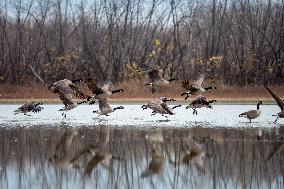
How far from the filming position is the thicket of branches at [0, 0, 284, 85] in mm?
35156

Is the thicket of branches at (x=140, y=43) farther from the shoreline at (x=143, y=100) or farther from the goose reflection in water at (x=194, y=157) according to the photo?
the goose reflection in water at (x=194, y=157)

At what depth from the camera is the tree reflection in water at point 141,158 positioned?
29.6 ft

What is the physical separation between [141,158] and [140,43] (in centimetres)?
2936

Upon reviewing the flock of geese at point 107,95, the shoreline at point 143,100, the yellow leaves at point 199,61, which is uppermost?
the yellow leaves at point 199,61

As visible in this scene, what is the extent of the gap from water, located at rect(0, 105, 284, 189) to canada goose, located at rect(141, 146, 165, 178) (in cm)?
2

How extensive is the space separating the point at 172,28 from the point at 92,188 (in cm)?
3130

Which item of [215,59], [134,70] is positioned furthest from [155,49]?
[215,59]

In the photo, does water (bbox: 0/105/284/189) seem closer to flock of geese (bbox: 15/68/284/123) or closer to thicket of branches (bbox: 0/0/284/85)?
flock of geese (bbox: 15/68/284/123)

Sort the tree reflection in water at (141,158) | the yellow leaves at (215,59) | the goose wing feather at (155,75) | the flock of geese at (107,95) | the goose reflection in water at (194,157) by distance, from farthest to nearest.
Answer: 1. the yellow leaves at (215,59)
2. the goose wing feather at (155,75)
3. the flock of geese at (107,95)
4. the goose reflection in water at (194,157)
5. the tree reflection in water at (141,158)

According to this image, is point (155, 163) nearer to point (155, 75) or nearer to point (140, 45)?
point (155, 75)

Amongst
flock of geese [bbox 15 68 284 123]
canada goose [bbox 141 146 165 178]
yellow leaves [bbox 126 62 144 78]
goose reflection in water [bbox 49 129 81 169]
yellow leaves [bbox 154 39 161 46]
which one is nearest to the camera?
canada goose [bbox 141 146 165 178]

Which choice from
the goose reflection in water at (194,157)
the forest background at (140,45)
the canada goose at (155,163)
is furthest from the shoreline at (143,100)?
the canada goose at (155,163)

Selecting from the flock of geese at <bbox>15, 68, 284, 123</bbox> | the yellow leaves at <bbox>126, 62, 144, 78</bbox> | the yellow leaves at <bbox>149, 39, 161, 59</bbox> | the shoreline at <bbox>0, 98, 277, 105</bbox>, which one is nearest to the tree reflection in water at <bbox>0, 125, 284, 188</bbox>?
the flock of geese at <bbox>15, 68, 284, 123</bbox>

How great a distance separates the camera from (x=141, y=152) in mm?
11758
